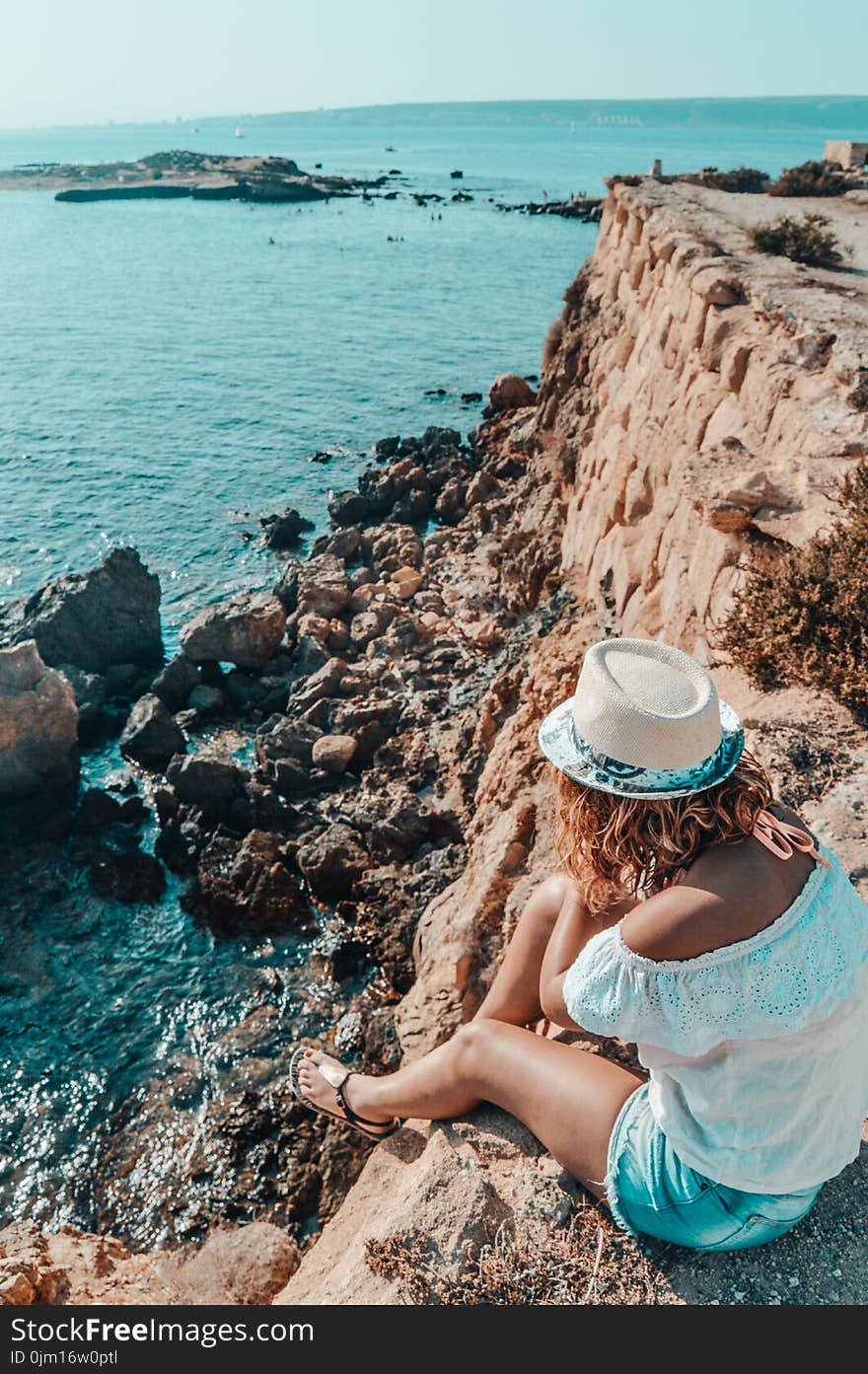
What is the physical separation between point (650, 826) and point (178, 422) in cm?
3024

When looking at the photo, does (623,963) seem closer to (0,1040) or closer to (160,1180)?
(160,1180)

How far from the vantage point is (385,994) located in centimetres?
966

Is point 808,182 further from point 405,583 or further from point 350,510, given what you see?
point 350,510

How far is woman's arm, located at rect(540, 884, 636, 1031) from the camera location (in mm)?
3584

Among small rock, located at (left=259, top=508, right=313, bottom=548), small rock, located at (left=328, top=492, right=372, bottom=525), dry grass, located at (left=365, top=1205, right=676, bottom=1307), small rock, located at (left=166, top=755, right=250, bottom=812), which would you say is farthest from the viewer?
small rock, located at (left=328, top=492, right=372, bottom=525)

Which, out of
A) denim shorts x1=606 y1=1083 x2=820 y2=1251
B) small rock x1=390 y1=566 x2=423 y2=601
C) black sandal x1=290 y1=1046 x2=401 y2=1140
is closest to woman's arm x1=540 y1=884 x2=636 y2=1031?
denim shorts x1=606 y1=1083 x2=820 y2=1251

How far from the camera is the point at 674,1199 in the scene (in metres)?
3.17

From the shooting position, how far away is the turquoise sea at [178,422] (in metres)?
9.36

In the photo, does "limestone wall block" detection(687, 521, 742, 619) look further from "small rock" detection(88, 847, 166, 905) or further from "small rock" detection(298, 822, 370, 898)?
"small rock" detection(88, 847, 166, 905)

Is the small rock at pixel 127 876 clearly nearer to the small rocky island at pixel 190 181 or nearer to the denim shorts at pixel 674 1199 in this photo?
the denim shorts at pixel 674 1199

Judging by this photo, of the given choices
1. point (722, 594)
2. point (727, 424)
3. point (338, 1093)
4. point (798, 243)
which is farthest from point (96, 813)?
point (798, 243)

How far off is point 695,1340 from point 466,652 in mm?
13041

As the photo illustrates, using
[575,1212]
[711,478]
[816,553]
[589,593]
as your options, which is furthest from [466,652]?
[575,1212]

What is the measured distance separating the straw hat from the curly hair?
2.5 inches
